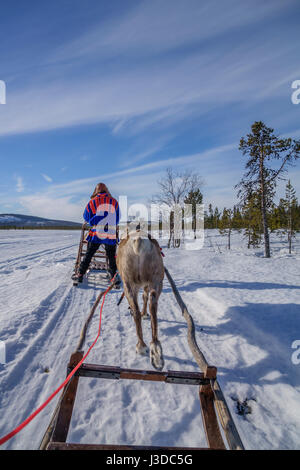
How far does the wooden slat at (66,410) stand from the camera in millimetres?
1487

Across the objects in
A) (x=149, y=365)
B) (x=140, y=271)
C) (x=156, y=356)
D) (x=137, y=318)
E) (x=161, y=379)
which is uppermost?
(x=140, y=271)

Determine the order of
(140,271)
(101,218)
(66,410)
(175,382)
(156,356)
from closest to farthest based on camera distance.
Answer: (66,410), (175,382), (156,356), (140,271), (101,218)

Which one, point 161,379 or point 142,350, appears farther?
point 142,350

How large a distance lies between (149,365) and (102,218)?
13.3 feet

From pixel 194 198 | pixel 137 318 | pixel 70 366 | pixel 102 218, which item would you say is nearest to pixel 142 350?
pixel 137 318

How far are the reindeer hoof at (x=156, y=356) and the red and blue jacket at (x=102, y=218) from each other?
3.88 metres

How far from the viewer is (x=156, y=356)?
241cm

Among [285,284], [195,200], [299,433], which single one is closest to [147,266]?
[299,433]

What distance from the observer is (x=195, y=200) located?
3105 cm

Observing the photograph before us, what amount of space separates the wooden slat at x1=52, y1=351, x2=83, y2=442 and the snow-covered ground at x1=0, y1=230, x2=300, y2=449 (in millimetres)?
462

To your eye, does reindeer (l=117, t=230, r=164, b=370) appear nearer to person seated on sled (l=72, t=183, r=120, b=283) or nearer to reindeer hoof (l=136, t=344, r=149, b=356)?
reindeer hoof (l=136, t=344, r=149, b=356)

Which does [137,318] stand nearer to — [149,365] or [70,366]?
[149,365]
